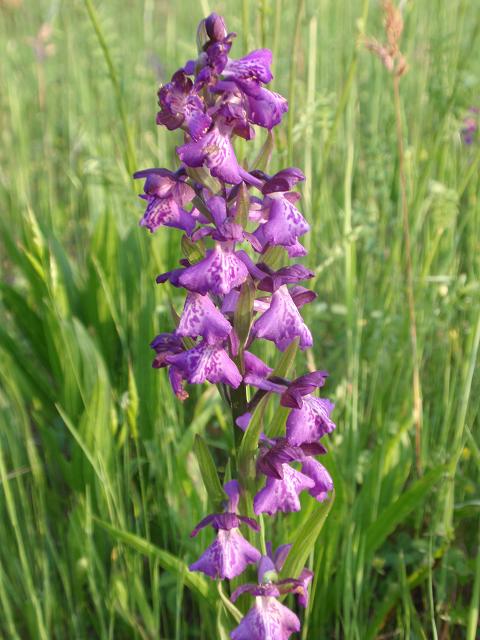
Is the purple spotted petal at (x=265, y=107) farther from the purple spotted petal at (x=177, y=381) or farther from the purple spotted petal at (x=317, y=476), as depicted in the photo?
the purple spotted petal at (x=317, y=476)

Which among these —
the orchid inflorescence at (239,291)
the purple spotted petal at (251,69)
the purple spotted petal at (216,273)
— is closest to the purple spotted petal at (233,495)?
the orchid inflorescence at (239,291)

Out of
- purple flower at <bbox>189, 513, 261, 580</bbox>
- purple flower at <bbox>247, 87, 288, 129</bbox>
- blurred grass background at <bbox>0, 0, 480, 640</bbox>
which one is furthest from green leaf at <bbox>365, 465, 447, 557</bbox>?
purple flower at <bbox>247, 87, 288, 129</bbox>

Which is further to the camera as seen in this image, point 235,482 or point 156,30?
point 156,30

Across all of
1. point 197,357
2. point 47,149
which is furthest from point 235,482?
point 47,149

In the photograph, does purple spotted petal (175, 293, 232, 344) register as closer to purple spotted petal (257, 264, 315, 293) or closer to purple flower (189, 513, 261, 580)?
purple spotted petal (257, 264, 315, 293)

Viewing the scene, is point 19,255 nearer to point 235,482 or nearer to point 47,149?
point 47,149
